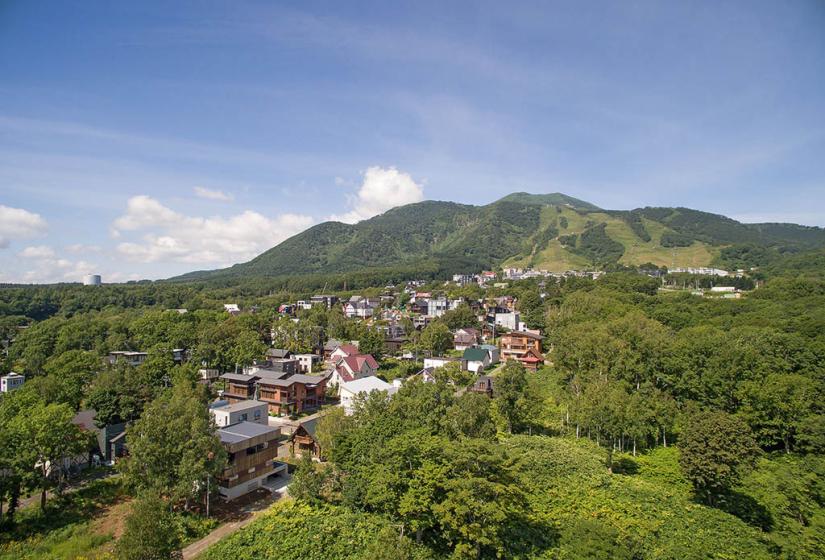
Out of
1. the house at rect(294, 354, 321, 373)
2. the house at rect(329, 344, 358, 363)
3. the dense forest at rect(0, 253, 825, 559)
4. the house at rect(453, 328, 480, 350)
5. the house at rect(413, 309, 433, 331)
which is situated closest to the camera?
the dense forest at rect(0, 253, 825, 559)

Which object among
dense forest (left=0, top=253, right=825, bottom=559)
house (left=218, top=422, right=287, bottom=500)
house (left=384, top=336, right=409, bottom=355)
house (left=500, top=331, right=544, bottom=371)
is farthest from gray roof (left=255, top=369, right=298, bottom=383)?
house (left=500, top=331, right=544, bottom=371)

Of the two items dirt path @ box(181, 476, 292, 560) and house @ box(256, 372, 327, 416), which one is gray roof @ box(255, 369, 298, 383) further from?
dirt path @ box(181, 476, 292, 560)

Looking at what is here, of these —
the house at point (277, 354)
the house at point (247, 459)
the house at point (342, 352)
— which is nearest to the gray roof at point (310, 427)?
the house at point (247, 459)

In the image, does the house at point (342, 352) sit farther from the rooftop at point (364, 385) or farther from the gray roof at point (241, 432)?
the gray roof at point (241, 432)

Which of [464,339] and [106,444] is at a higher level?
[464,339]

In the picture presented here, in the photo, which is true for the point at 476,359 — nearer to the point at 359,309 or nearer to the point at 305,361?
the point at 305,361

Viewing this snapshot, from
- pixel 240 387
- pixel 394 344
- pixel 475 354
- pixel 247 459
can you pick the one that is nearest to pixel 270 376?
pixel 240 387

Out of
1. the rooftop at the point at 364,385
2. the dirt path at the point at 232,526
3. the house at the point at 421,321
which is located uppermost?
the house at the point at 421,321
